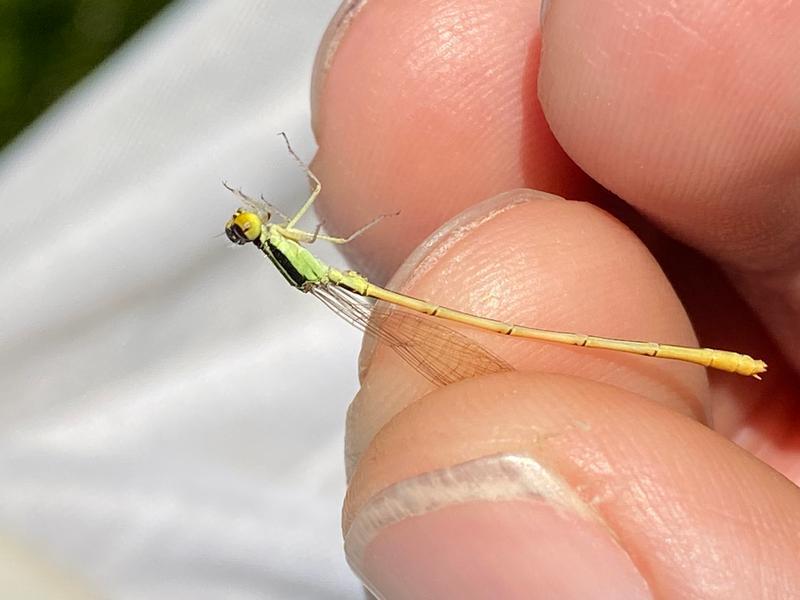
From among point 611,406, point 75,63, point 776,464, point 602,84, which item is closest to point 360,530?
point 611,406

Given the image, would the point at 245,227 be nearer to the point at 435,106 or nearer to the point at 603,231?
the point at 435,106

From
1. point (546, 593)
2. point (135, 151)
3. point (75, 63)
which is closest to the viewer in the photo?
point (546, 593)

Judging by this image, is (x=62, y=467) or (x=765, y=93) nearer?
(x=765, y=93)

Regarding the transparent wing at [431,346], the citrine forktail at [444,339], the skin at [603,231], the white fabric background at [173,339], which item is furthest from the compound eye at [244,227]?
A: the white fabric background at [173,339]

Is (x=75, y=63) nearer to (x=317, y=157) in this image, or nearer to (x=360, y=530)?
(x=317, y=157)

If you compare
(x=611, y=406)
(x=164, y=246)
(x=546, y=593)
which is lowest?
(x=546, y=593)

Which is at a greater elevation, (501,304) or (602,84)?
(602,84)

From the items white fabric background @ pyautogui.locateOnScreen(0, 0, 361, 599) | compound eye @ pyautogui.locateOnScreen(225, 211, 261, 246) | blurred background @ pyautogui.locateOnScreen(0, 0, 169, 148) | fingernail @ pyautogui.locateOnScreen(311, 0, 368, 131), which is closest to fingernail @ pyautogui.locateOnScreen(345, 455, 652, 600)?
compound eye @ pyautogui.locateOnScreen(225, 211, 261, 246)
